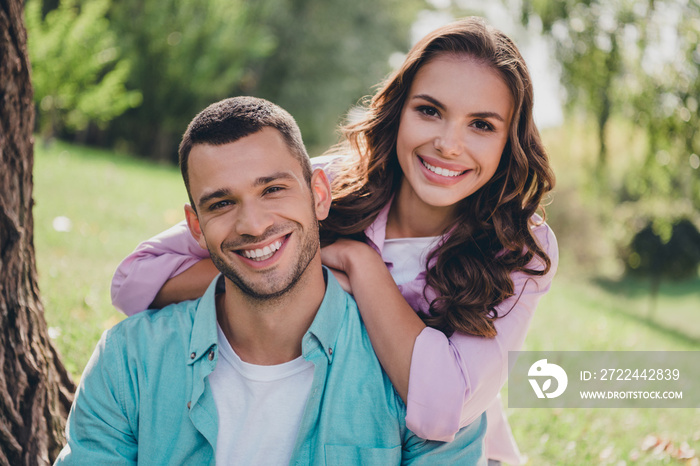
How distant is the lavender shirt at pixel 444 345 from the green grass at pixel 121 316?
1303 mm

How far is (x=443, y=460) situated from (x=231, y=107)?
5.27 ft

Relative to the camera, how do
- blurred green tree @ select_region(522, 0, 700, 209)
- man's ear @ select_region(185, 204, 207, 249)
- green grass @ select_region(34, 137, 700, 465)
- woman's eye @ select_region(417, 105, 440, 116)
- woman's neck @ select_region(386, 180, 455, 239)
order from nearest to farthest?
man's ear @ select_region(185, 204, 207, 249), woman's eye @ select_region(417, 105, 440, 116), woman's neck @ select_region(386, 180, 455, 239), green grass @ select_region(34, 137, 700, 465), blurred green tree @ select_region(522, 0, 700, 209)

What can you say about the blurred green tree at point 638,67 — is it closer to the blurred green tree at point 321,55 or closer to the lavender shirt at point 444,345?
the lavender shirt at point 444,345

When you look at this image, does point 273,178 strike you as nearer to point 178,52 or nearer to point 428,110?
point 428,110

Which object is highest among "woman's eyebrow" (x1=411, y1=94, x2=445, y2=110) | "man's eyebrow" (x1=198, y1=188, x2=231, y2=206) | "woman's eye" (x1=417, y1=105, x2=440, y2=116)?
"woman's eyebrow" (x1=411, y1=94, x2=445, y2=110)

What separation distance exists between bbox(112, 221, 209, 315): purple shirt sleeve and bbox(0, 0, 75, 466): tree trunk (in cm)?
39

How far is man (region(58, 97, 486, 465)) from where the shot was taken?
2.29 metres

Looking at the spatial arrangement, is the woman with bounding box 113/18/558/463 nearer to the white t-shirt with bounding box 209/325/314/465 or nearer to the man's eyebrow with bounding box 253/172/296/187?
the white t-shirt with bounding box 209/325/314/465

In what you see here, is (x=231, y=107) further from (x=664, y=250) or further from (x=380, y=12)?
(x=380, y=12)

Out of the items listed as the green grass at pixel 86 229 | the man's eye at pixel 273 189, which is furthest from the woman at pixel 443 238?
the green grass at pixel 86 229

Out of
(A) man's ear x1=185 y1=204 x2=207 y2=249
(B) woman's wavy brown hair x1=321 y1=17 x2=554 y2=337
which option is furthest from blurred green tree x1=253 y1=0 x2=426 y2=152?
(A) man's ear x1=185 y1=204 x2=207 y2=249

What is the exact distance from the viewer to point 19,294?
8.78ft

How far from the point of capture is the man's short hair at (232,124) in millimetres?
2344

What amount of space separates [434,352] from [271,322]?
649mm
